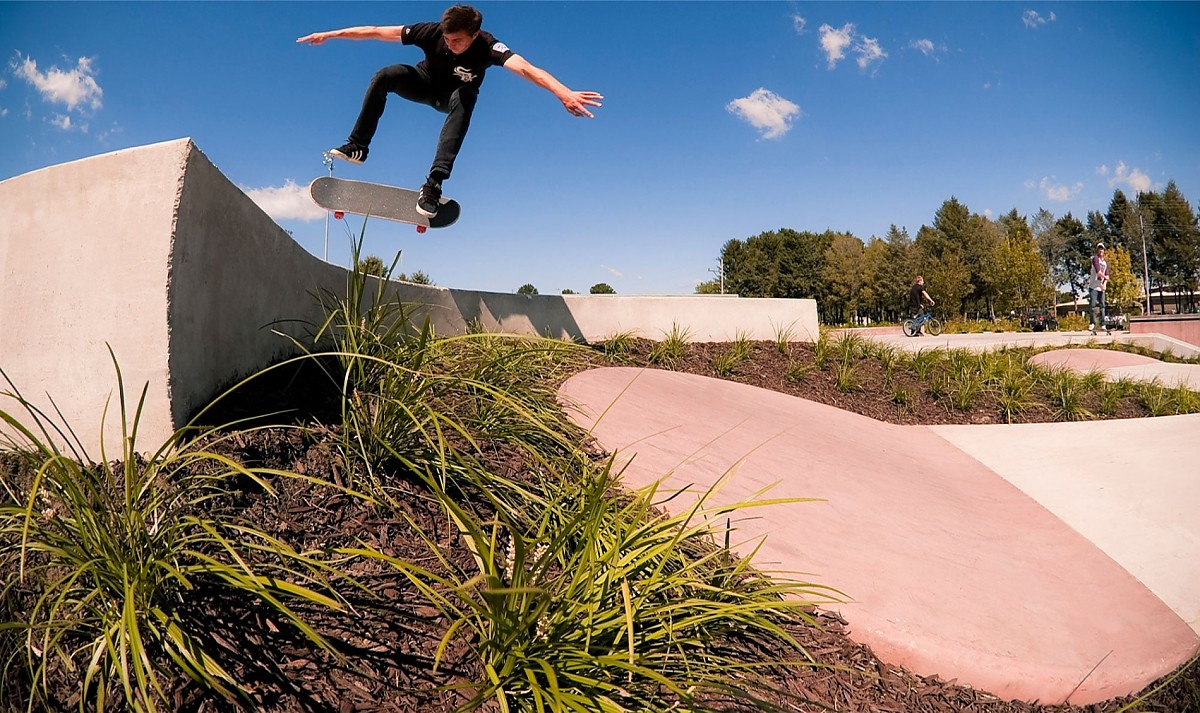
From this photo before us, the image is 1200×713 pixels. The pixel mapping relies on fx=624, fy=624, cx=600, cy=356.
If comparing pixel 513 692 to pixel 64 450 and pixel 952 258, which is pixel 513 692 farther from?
pixel 952 258

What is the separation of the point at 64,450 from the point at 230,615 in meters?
1.40

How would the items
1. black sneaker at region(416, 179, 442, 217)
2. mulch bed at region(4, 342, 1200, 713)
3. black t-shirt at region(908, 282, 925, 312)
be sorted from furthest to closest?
black t-shirt at region(908, 282, 925, 312)
black sneaker at region(416, 179, 442, 217)
mulch bed at region(4, 342, 1200, 713)

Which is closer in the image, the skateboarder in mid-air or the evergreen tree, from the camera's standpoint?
the skateboarder in mid-air

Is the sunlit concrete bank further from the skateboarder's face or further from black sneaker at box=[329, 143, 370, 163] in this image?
the skateboarder's face

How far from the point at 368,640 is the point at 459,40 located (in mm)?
4377

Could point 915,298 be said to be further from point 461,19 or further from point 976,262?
point 976,262

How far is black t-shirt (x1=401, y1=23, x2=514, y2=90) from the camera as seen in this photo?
15.9 feet

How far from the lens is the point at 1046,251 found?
5916 cm

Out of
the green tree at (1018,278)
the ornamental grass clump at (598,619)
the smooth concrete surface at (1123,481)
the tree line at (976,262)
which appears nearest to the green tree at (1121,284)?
the tree line at (976,262)

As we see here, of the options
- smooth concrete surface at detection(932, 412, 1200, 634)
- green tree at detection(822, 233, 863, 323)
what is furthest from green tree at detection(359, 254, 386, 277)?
green tree at detection(822, 233, 863, 323)

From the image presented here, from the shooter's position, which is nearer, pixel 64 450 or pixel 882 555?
pixel 64 450

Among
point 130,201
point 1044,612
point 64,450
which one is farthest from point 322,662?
point 1044,612

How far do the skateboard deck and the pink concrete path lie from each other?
211 centimetres

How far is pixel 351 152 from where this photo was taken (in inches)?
197
